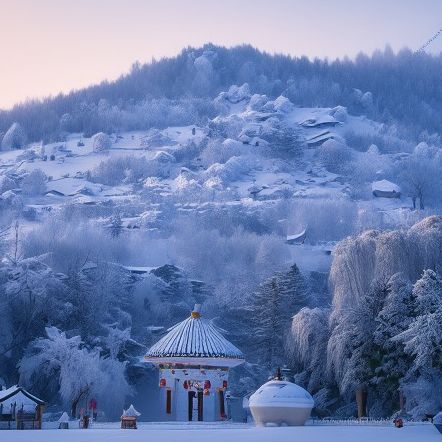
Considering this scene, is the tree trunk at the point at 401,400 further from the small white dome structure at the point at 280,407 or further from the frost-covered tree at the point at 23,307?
the frost-covered tree at the point at 23,307

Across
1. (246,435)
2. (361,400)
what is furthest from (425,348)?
(246,435)

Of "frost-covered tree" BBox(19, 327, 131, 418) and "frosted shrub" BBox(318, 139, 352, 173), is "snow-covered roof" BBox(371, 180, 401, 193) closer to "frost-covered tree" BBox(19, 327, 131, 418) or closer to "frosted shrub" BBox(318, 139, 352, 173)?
"frosted shrub" BBox(318, 139, 352, 173)

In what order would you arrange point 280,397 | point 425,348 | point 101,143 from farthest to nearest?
point 101,143
point 425,348
point 280,397

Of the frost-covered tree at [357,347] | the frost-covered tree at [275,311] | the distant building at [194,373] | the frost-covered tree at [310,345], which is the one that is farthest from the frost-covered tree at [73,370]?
the frost-covered tree at [357,347]

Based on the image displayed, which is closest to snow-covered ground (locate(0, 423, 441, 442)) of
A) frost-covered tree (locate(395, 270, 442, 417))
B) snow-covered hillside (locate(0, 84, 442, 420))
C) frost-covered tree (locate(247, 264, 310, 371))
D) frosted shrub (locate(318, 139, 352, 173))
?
frost-covered tree (locate(395, 270, 442, 417))

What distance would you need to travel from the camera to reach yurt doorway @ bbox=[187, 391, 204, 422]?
39147 mm

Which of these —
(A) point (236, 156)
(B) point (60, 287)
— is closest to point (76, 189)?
(A) point (236, 156)

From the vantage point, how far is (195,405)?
129ft

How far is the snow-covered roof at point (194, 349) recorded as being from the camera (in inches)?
1521

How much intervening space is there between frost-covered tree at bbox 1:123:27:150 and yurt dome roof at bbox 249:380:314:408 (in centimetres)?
16790

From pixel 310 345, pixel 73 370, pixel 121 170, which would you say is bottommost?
pixel 73 370

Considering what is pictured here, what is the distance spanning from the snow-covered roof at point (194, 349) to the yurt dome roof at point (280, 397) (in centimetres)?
619

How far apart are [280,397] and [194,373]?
25.9ft

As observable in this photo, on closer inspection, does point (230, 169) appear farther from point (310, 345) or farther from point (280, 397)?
point (280, 397)
